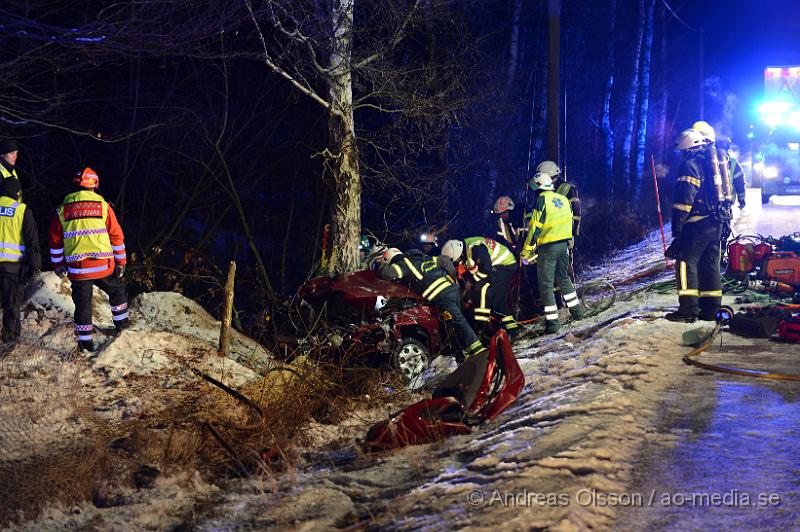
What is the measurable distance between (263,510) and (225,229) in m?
12.0

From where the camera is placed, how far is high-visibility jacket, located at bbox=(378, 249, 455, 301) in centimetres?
806

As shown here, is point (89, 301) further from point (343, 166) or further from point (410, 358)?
point (343, 166)

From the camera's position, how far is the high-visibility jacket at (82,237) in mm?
7895

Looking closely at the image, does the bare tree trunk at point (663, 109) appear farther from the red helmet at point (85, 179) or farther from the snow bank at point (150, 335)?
the red helmet at point (85, 179)

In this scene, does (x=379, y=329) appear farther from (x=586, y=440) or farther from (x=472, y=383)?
(x=586, y=440)

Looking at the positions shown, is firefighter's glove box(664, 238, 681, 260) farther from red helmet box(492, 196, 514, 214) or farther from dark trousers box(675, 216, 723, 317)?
red helmet box(492, 196, 514, 214)

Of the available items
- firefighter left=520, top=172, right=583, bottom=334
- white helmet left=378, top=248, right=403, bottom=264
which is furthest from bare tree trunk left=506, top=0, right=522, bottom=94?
white helmet left=378, top=248, right=403, bottom=264

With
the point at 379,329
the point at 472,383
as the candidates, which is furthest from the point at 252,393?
the point at 472,383

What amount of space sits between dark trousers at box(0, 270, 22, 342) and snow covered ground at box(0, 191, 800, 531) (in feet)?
2.81

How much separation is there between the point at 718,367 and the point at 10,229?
6918mm

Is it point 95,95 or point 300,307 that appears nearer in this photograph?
point 300,307

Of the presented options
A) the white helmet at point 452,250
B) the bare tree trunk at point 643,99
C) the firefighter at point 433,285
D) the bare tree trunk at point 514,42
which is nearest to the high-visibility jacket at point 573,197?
the white helmet at point 452,250

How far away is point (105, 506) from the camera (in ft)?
16.8

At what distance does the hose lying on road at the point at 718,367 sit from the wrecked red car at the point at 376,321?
96.0 inches
